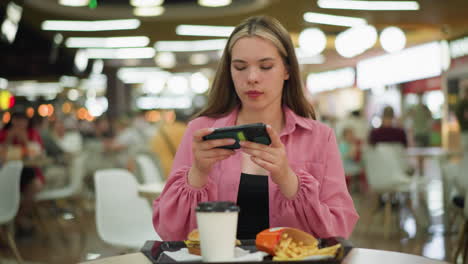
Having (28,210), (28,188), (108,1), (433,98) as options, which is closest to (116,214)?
(28,188)

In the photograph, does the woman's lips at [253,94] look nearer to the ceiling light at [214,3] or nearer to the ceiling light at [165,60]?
the ceiling light at [214,3]

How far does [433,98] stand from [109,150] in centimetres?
971

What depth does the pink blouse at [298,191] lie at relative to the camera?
62.2 inches

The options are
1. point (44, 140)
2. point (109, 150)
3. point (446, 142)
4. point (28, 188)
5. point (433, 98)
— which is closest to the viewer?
point (28, 188)

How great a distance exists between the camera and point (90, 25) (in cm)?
1130

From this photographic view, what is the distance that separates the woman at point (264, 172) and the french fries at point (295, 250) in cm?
26

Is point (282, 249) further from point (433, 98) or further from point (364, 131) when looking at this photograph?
point (433, 98)

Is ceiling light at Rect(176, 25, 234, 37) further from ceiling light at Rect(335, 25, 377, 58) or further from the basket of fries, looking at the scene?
the basket of fries

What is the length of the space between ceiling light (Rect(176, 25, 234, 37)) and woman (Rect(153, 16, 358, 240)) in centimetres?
1009

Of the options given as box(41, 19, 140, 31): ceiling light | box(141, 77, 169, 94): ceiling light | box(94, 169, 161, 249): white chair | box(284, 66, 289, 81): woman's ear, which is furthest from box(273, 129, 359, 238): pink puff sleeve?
box(141, 77, 169, 94): ceiling light

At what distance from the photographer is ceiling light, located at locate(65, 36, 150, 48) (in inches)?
512

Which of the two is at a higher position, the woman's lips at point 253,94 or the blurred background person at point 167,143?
the woman's lips at point 253,94

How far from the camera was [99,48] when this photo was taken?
1442cm

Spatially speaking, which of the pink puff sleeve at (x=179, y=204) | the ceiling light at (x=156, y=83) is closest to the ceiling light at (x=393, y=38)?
the pink puff sleeve at (x=179, y=204)
